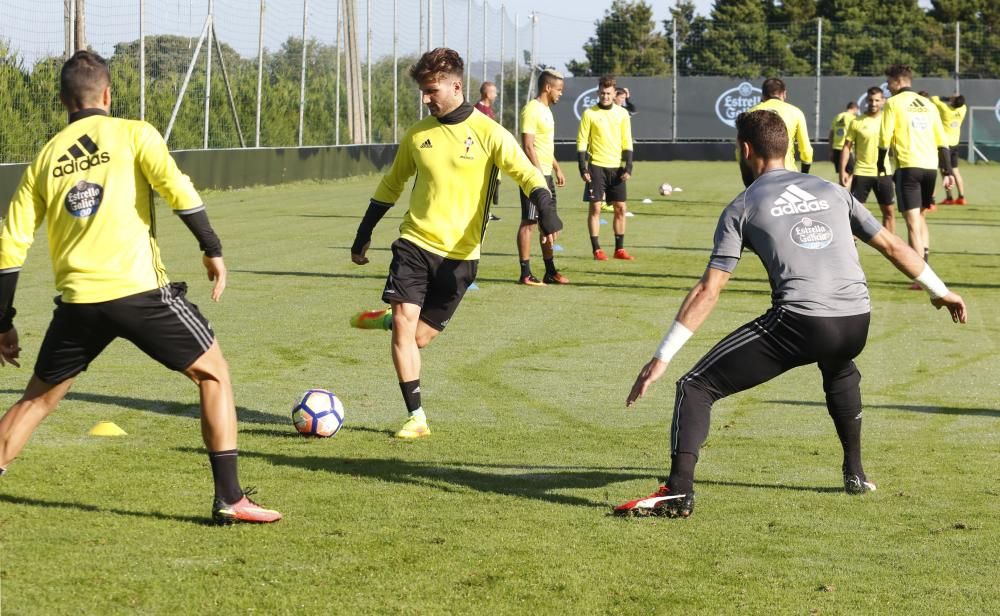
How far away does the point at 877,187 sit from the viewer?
16.4 meters

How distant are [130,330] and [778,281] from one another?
2.60m

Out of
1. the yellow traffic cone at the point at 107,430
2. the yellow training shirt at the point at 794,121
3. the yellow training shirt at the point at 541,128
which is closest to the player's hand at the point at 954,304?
the yellow traffic cone at the point at 107,430

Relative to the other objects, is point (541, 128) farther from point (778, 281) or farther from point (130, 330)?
point (130, 330)

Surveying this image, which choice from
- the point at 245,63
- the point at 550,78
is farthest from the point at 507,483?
the point at 245,63

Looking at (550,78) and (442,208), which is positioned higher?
(550,78)

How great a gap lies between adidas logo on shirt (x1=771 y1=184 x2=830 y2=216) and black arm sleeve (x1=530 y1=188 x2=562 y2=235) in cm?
213

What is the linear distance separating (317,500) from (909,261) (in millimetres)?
2727

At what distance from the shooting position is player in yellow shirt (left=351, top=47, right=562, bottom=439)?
7.49m

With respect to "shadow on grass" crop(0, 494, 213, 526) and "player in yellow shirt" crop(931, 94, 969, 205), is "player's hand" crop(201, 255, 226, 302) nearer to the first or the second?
"shadow on grass" crop(0, 494, 213, 526)

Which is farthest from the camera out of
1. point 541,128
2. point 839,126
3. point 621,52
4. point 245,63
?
point 621,52

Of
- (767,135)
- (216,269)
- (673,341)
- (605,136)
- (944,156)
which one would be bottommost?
(673,341)

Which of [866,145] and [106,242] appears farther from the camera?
[866,145]

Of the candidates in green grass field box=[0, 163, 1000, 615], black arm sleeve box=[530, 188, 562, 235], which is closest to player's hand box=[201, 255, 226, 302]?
green grass field box=[0, 163, 1000, 615]

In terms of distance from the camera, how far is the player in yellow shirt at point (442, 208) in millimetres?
7492
